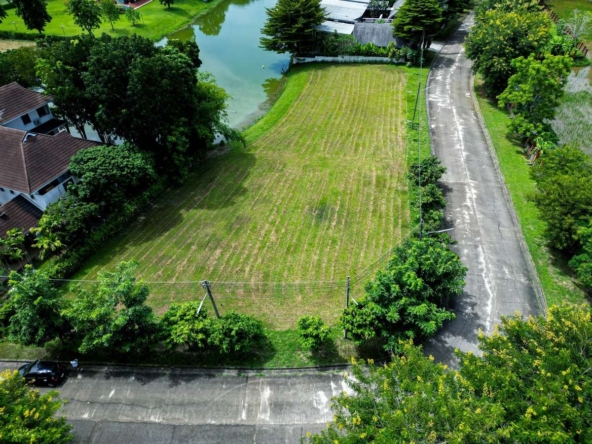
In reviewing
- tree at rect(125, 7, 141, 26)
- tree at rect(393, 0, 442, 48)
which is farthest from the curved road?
tree at rect(125, 7, 141, 26)

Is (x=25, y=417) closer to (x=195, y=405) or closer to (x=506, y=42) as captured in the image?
(x=195, y=405)

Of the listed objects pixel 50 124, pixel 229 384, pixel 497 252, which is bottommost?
pixel 229 384

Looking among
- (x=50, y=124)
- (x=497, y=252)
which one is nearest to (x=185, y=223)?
(x=50, y=124)

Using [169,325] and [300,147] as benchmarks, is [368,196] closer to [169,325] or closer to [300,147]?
[300,147]

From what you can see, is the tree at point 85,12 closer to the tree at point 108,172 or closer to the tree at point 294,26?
the tree at point 294,26

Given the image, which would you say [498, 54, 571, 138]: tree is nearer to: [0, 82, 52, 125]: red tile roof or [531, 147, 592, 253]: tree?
[531, 147, 592, 253]: tree

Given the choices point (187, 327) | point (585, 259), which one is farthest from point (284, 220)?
point (585, 259)

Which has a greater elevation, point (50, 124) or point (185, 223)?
point (50, 124)
